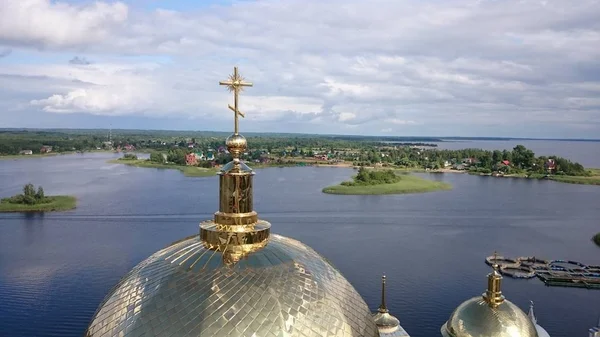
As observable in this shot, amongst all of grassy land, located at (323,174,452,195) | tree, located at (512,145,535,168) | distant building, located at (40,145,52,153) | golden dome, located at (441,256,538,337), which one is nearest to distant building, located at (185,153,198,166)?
grassy land, located at (323,174,452,195)

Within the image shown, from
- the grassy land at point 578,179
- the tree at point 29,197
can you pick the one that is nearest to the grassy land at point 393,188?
the grassy land at point 578,179

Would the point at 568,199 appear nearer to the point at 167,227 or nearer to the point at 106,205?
the point at 167,227

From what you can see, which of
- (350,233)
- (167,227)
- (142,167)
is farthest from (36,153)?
(350,233)

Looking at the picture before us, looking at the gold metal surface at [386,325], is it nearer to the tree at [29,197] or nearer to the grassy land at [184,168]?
the tree at [29,197]

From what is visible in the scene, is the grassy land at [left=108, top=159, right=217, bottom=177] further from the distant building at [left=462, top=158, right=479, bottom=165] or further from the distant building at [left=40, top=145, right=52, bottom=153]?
the distant building at [left=462, top=158, right=479, bottom=165]

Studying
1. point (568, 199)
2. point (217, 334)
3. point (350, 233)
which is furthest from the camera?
point (568, 199)

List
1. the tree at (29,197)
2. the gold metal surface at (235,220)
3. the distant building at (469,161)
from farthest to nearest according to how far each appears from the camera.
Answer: the distant building at (469,161)
the tree at (29,197)
the gold metal surface at (235,220)
